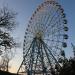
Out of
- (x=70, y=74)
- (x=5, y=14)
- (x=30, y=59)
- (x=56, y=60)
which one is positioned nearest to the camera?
(x=70, y=74)

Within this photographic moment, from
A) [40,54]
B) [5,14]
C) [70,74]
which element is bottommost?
[70,74]

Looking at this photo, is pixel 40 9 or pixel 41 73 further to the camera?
pixel 40 9

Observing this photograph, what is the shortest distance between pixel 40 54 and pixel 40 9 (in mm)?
10411

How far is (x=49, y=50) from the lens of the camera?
174ft

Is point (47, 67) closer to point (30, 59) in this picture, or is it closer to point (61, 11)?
point (30, 59)

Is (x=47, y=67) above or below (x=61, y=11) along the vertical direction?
below

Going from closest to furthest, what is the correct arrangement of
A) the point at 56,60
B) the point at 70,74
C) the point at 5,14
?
the point at 70,74 < the point at 5,14 < the point at 56,60

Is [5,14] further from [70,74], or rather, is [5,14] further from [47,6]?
[47,6]

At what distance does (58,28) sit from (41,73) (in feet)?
30.2

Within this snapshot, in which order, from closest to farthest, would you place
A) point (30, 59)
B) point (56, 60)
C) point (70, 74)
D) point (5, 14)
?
point (70, 74), point (5, 14), point (56, 60), point (30, 59)

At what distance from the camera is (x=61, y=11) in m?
54.2

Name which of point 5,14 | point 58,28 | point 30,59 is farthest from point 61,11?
point 5,14

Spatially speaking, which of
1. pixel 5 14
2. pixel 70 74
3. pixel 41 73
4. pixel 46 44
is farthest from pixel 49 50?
pixel 70 74

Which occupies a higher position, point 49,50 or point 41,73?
point 49,50
